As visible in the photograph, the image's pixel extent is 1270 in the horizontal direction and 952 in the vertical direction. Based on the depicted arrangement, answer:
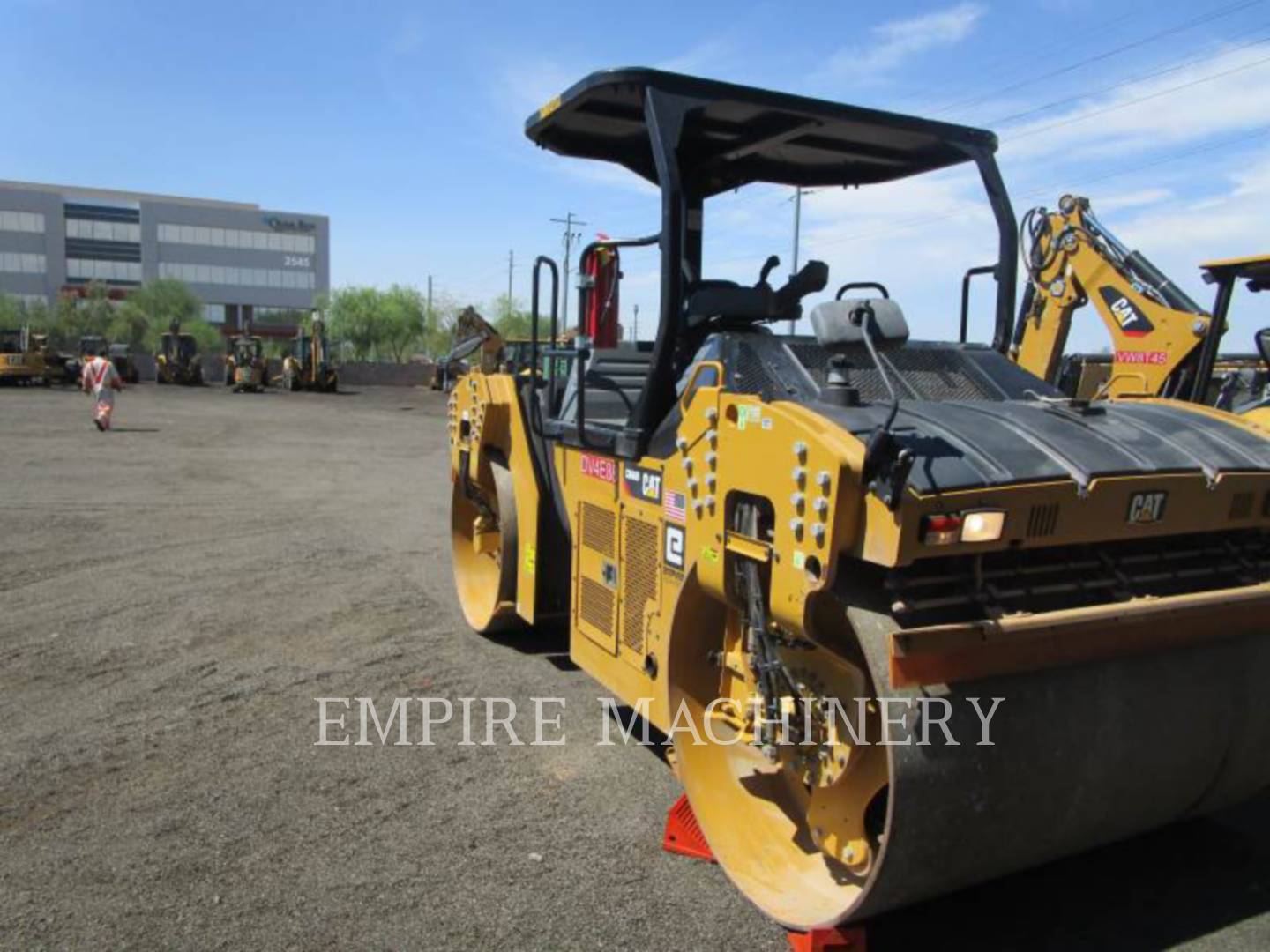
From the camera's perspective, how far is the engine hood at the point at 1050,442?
2.64 metres

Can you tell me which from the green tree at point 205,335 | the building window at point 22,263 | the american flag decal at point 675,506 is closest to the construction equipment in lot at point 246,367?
the american flag decal at point 675,506

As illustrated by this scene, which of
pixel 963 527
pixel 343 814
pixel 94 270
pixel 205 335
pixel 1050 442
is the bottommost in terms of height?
pixel 343 814

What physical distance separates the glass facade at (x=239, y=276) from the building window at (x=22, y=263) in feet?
29.2

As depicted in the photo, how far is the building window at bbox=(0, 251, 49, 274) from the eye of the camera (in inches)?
3211

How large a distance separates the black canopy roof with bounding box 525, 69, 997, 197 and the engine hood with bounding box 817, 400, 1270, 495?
1.48m

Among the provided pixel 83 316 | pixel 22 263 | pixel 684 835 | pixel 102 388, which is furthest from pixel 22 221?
pixel 684 835

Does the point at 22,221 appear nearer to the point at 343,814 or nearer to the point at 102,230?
the point at 102,230

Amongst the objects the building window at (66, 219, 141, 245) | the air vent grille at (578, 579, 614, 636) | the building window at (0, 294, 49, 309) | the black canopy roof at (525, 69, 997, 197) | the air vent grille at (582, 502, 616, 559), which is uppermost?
the building window at (66, 219, 141, 245)

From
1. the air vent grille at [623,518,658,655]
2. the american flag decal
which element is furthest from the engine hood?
the air vent grille at [623,518,658,655]

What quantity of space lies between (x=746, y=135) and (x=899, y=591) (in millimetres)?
2644

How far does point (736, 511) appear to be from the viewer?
303 cm

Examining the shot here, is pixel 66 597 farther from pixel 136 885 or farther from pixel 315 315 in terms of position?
pixel 315 315

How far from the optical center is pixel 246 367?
117 feet

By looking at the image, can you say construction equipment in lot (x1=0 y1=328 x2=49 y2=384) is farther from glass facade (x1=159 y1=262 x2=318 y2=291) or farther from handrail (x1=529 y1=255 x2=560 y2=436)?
glass facade (x1=159 y1=262 x2=318 y2=291)
